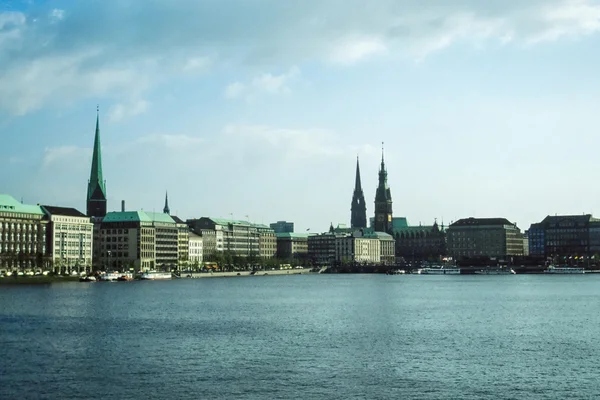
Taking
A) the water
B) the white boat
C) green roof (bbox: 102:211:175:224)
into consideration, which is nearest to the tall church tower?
green roof (bbox: 102:211:175:224)

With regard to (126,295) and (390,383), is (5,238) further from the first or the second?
(390,383)

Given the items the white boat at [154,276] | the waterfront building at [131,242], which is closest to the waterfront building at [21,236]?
the white boat at [154,276]

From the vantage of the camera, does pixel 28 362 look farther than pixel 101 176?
No

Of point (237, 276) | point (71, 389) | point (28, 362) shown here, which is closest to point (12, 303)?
point (28, 362)

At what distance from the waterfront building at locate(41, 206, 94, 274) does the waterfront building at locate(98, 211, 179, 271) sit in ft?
26.7

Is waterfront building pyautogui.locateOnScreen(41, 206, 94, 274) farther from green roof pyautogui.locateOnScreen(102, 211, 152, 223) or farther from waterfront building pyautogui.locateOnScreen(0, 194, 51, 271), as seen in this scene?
green roof pyautogui.locateOnScreen(102, 211, 152, 223)

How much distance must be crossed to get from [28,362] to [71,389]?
7.67 meters

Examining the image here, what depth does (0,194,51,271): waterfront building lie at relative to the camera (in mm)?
147750

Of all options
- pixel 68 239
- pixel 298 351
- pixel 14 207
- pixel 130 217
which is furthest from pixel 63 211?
pixel 298 351

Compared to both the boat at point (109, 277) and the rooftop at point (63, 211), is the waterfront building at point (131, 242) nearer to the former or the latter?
the rooftop at point (63, 211)

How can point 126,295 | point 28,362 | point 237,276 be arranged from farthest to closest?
1. point 237,276
2. point 126,295
3. point 28,362

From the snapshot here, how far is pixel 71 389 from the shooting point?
3809 cm

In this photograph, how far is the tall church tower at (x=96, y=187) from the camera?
634 feet

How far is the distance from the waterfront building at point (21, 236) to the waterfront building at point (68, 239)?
69.7 inches
